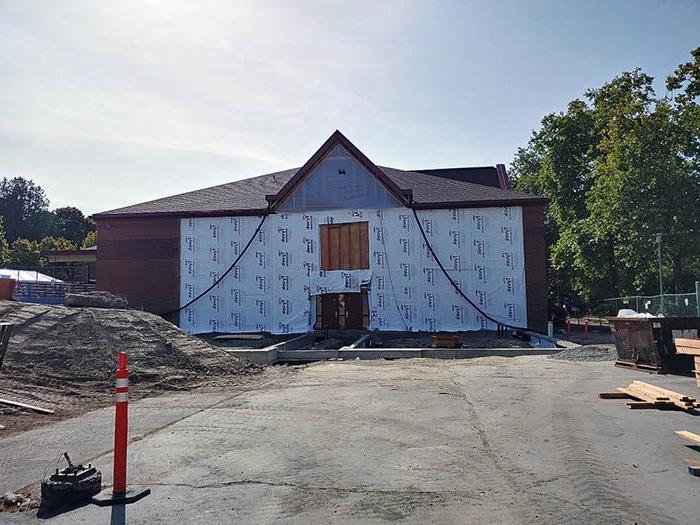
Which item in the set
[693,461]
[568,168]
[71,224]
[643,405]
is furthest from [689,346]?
[71,224]

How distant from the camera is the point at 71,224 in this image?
9819cm

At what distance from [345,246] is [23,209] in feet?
310

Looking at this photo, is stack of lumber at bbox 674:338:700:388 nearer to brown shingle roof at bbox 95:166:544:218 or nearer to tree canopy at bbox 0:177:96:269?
brown shingle roof at bbox 95:166:544:218

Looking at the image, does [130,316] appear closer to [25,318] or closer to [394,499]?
[25,318]

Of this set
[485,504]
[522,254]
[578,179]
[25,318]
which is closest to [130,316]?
[25,318]

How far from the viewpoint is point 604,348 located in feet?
60.4

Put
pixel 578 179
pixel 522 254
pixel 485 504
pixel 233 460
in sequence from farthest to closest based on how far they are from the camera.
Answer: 1. pixel 578 179
2. pixel 522 254
3. pixel 233 460
4. pixel 485 504

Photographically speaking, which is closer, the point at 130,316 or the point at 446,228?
the point at 130,316

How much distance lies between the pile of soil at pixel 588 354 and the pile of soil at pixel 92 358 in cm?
936

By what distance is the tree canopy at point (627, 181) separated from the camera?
92.9 ft

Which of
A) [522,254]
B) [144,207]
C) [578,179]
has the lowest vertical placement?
[522,254]

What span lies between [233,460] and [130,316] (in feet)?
36.2

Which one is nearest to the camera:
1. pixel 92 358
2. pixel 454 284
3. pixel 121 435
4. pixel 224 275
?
pixel 121 435

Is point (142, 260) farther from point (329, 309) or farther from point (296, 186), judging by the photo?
point (329, 309)
